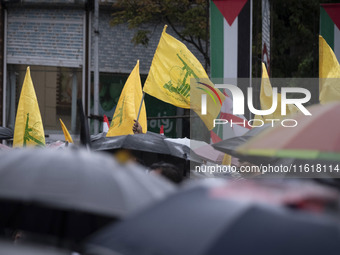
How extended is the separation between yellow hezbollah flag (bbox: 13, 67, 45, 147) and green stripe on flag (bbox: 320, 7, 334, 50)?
541cm

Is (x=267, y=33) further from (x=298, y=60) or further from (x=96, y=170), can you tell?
(x=96, y=170)

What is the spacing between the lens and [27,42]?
22031mm

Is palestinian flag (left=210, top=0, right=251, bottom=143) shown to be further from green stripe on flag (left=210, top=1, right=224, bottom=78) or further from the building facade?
the building facade

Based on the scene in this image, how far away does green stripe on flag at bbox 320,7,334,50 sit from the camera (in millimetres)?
14281

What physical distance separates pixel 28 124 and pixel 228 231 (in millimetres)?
10417

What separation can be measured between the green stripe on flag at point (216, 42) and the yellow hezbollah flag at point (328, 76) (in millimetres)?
1680

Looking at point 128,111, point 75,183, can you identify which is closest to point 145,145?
point 128,111

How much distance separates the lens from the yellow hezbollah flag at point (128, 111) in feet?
39.2

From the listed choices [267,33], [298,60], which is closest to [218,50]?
[267,33]

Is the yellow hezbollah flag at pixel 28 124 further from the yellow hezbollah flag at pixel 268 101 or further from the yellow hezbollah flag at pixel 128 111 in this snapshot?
the yellow hezbollah flag at pixel 268 101

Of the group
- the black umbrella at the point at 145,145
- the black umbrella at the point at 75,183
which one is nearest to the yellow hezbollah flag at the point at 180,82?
the black umbrella at the point at 145,145

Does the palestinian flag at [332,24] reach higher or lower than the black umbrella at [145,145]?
higher

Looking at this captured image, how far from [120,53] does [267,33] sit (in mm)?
6448

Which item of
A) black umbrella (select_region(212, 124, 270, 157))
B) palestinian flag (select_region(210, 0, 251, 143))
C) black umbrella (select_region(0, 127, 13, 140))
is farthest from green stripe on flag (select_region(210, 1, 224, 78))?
black umbrella (select_region(0, 127, 13, 140))
